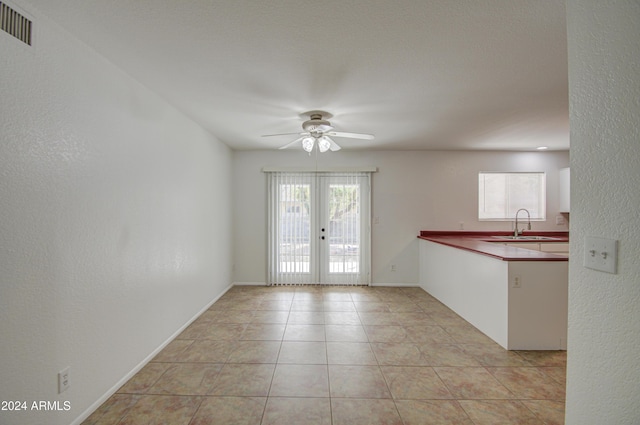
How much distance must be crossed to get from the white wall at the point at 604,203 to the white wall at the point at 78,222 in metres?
2.44

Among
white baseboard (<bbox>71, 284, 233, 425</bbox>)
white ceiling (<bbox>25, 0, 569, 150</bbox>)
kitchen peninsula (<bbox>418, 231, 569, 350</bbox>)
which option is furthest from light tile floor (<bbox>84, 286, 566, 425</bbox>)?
white ceiling (<bbox>25, 0, 569, 150</bbox>)

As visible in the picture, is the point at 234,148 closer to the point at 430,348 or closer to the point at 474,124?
the point at 474,124

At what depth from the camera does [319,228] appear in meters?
4.92

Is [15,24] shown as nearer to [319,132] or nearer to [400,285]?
[319,132]

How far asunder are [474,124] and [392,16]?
7.83 ft

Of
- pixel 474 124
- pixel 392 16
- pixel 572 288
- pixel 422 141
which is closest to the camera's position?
pixel 572 288

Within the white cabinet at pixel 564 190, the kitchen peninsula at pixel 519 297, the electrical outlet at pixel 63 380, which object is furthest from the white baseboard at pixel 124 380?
the white cabinet at pixel 564 190

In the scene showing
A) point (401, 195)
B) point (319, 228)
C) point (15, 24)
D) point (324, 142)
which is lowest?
point (319, 228)

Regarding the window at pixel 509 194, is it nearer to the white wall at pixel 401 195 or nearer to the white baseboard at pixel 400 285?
the white wall at pixel 401 195

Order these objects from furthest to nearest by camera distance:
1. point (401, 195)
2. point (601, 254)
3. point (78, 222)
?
1. point (401, 195)
2. point (78, 222)
3. point (601, 254)

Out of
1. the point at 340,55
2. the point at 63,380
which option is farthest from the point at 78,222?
the point at 340,55

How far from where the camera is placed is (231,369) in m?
2.31

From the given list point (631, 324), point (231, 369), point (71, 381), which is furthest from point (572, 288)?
point (71, 381)

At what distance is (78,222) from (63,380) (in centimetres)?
91
